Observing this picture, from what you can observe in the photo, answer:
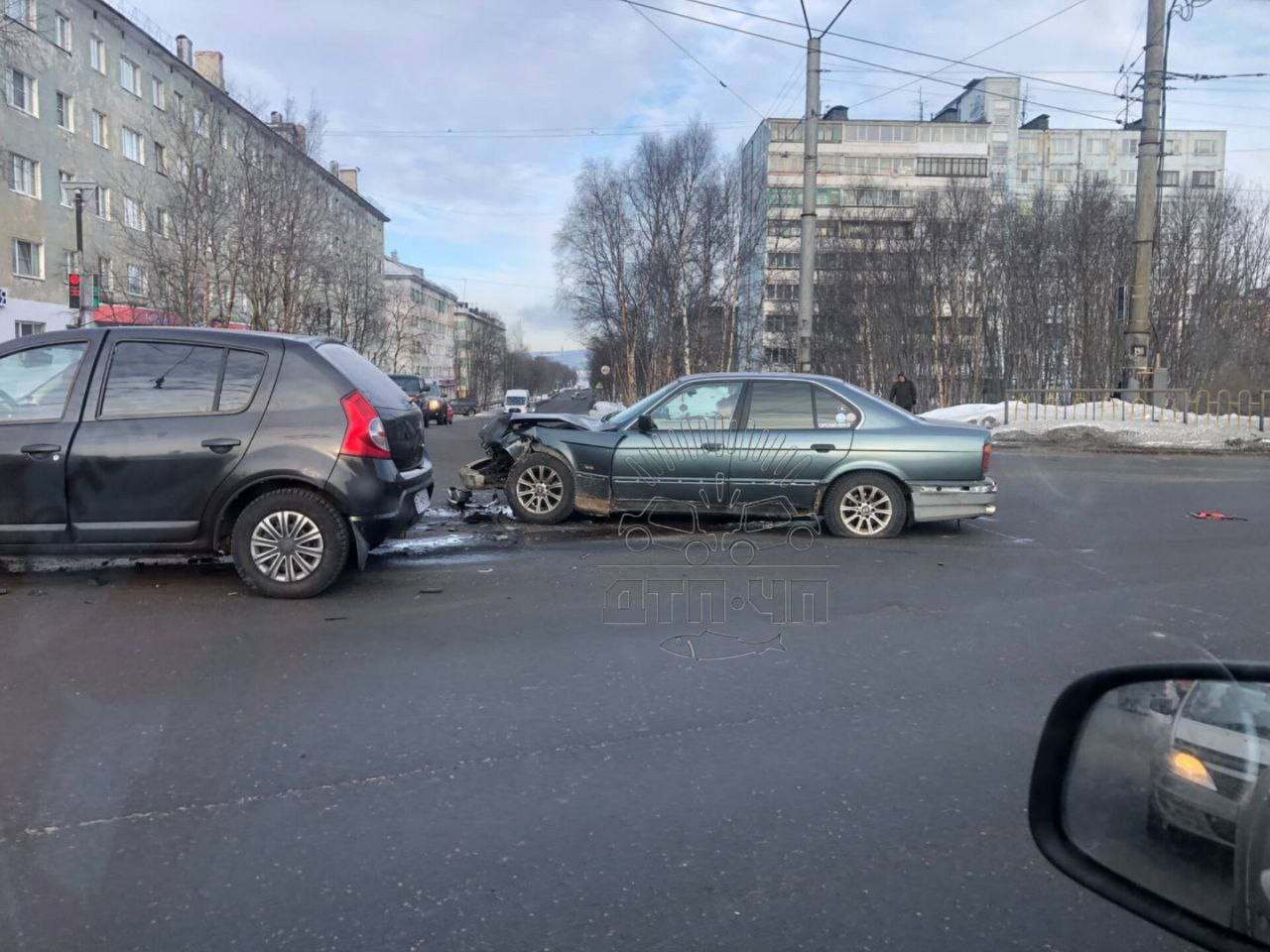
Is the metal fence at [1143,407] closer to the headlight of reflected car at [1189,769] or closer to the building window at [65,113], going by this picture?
the headlight of reflected car at [1189,769]

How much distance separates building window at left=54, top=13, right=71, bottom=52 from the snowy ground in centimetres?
3593

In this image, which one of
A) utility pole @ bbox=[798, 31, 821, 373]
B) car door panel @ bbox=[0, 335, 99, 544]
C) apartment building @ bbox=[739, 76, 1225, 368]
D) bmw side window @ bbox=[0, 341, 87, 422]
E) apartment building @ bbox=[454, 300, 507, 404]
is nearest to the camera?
car door panel @ bbox=[0, 335, 99, 544]

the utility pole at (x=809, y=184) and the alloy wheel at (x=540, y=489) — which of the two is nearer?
the alloy wheel at (x=540, y=489)

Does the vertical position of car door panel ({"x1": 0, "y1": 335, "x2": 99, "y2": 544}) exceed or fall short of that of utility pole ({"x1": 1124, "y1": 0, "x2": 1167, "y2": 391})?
it falls short

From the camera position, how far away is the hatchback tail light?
6328 mm

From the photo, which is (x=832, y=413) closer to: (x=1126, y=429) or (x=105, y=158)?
(x=1126, y=429)

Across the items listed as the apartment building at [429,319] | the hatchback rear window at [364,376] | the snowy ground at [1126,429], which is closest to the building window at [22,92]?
the hatchback rear window at [364,376]

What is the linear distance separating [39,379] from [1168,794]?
22.9ft

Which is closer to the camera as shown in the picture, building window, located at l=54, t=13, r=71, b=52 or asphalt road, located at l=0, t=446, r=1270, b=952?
asphalt road, located at l=0, t=446, r=1270, b=952

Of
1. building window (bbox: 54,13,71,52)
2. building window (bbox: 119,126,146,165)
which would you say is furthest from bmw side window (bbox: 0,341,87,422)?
building window (bbox: 119,126,146,165)

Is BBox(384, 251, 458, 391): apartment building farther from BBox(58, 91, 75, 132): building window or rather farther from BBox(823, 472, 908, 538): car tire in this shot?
BBox(823, 472, 908, 538): car tire

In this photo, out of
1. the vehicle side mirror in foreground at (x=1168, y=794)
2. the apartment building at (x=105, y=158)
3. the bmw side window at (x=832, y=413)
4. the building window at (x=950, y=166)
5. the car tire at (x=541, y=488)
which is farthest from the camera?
the building window at (x=950, y=166)

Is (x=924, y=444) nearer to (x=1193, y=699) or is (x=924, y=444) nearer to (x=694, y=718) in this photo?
(x=694, y=718)

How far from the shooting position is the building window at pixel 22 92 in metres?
32.4
